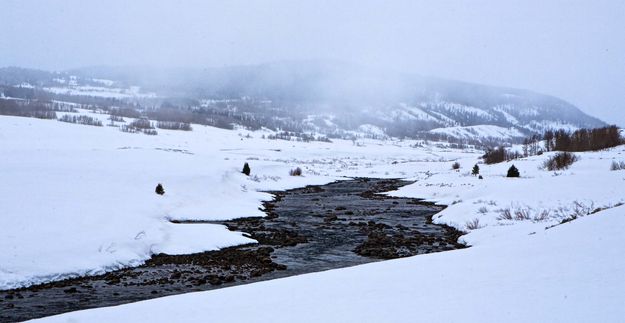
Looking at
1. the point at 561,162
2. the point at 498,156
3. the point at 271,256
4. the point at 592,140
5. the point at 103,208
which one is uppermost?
the point at 592,140

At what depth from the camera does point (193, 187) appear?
3166cm

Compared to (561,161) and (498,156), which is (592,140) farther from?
(561,161)

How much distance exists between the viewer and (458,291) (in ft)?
22.6

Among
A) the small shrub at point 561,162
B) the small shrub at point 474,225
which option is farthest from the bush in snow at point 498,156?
the small shrub at point 474,225

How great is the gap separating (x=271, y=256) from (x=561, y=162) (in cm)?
3072

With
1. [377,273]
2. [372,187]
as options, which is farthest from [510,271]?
[372,187]

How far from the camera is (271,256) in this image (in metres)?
18.0

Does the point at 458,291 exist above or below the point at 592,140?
below

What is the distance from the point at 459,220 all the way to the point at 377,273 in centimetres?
1698

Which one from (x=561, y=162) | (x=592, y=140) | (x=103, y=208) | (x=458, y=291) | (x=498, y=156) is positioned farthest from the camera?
(x=498, y=156)

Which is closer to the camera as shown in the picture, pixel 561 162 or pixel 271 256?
pixel 271 256

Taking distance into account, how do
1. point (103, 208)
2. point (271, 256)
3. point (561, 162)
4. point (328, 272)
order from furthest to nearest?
point (561, 162)
point (103, 208)
point (271, 256)
point (328, 272)

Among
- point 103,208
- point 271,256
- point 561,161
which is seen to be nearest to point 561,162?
point 561,161

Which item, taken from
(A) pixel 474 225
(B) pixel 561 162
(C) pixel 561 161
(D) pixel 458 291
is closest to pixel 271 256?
(A) pixel 474 225
